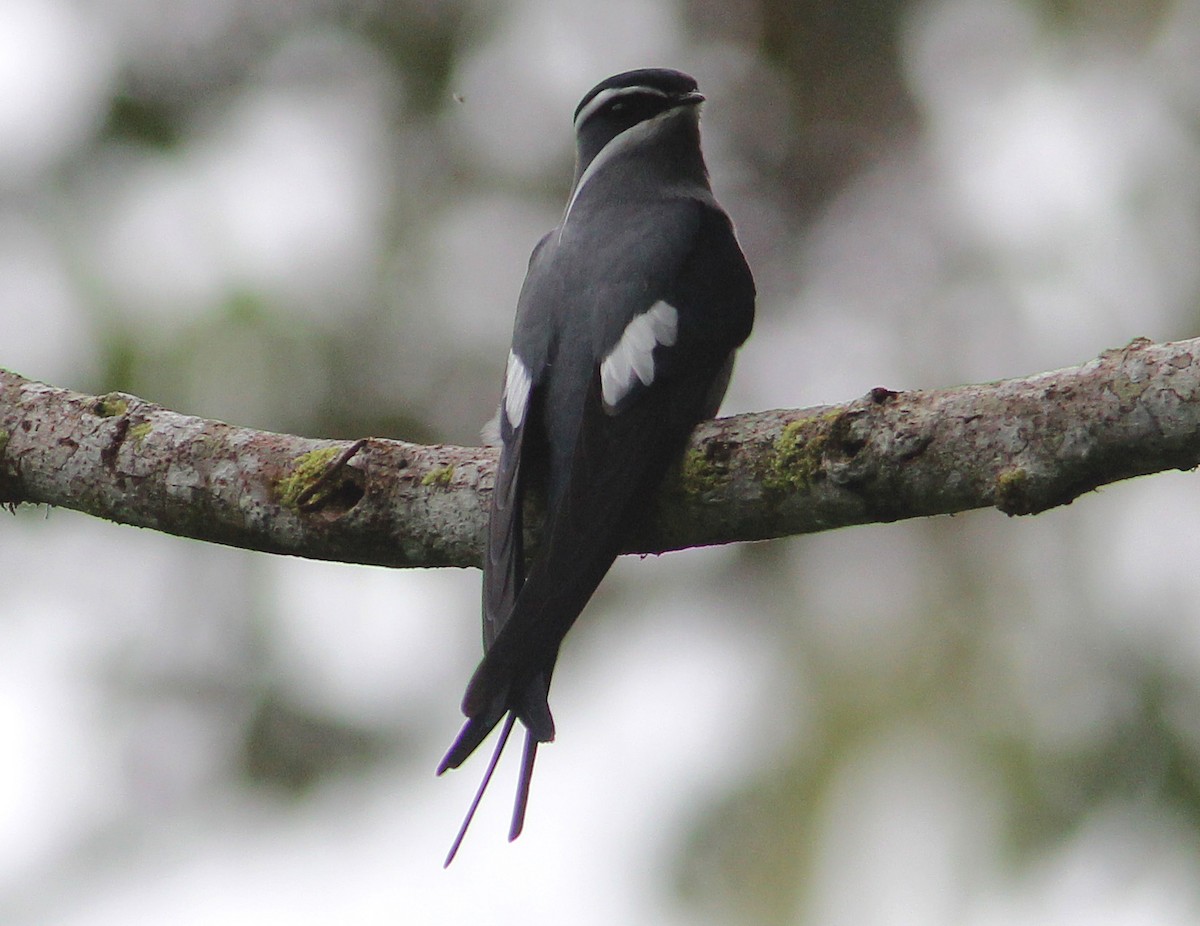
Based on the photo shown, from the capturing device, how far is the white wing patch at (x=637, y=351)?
354 centimetres

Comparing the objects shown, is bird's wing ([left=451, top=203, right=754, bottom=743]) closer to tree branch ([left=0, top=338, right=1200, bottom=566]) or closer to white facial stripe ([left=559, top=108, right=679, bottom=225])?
tree branch ([left=0, top=338, right=1200, bottom=566])

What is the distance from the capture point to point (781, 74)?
360 inches

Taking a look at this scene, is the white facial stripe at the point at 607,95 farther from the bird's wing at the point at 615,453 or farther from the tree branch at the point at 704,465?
the tree branch at the point at 704,465

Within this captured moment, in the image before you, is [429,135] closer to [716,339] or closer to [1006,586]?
[1006,586]

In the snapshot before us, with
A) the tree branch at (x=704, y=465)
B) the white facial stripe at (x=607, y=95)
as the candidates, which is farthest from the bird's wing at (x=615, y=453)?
the white facial stripe at (x=607, y=95)

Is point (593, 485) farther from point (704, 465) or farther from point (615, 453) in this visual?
point (704, 465)

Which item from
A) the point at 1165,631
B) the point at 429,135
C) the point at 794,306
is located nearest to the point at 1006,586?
the point at 1165,631

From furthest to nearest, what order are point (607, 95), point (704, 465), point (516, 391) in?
point (607, 95) < point (516, 391) < point (704, 465)

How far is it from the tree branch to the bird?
0.13 m

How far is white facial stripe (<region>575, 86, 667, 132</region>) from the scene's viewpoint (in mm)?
4684

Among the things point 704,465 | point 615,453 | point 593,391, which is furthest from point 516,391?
point 704,465

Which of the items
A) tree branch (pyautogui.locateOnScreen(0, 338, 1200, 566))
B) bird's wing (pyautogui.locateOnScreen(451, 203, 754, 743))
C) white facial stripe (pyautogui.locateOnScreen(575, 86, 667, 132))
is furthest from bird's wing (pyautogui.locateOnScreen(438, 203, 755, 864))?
white facial stripe (pyautogui.locateOnScreen(575, 86, 667, 132))

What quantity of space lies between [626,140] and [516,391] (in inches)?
49.6

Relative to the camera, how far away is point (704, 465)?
3277 mm
